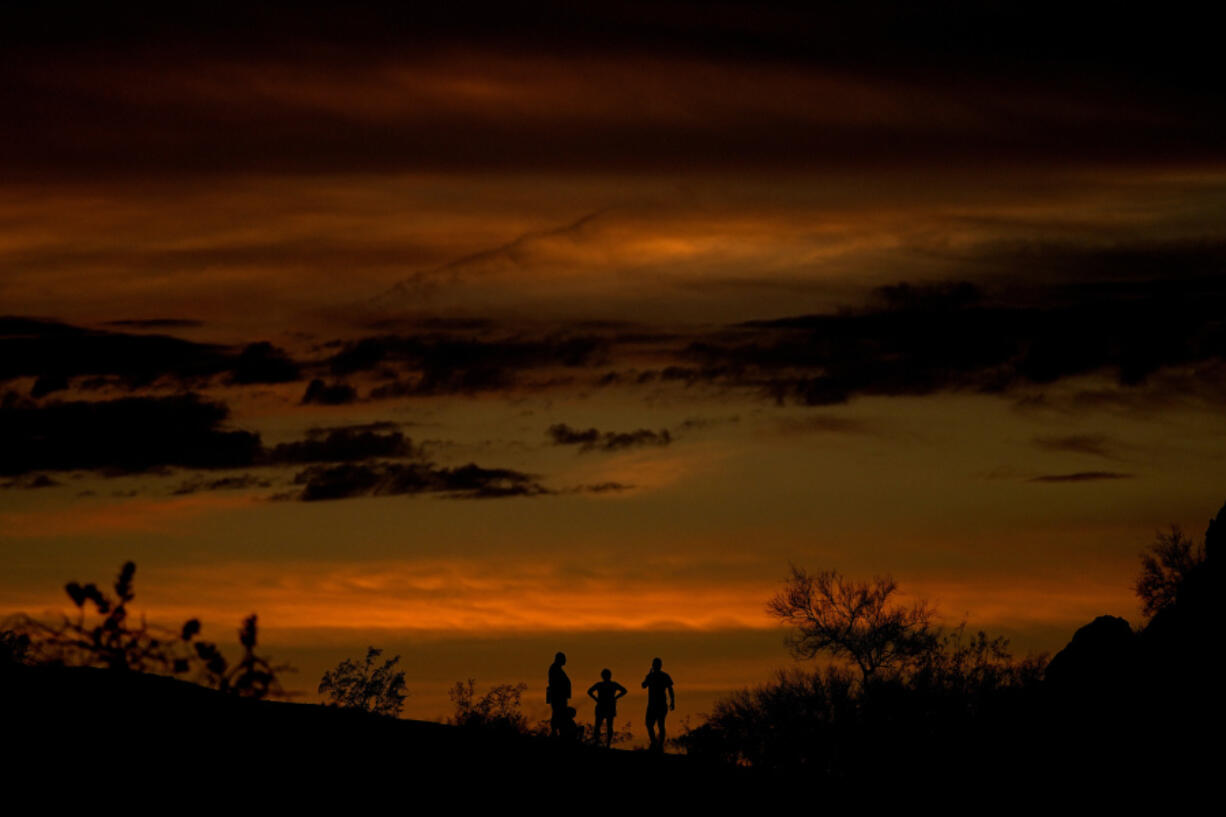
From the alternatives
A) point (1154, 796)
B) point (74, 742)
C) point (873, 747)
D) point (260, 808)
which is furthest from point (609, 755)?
point (873, 747)

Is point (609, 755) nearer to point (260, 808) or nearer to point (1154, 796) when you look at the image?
point (260, 808)

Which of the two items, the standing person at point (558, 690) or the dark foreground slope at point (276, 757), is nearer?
the dark foreground slope at point (276, 757)

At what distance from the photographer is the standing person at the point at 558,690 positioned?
31.8m

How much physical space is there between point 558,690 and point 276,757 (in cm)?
610

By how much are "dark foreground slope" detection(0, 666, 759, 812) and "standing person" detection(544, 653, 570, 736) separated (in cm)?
59

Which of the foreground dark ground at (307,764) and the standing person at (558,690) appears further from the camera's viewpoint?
the standing person at (558,690)

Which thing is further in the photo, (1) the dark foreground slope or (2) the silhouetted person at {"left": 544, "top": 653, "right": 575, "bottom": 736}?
(2) the silhouetted person at {"left": 544, "top": 653, "right": 575, "bottom": 736}

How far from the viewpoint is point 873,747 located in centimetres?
6269

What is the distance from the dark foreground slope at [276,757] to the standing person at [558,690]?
0.59 metres

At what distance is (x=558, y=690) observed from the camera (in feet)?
106

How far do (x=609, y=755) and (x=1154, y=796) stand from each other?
15610mm

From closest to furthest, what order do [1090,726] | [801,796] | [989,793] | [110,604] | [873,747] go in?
[110,604] → [801,796] → [989,793] → [1090,726] → [873,747]

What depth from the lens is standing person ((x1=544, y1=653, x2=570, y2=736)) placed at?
31.8 metres

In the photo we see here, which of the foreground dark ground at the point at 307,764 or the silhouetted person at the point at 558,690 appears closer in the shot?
the foreground dark ground at the point at 307,764
